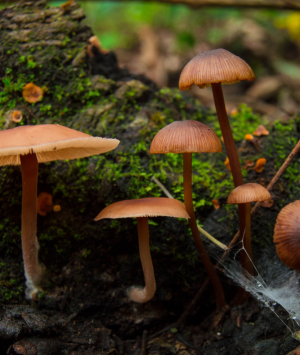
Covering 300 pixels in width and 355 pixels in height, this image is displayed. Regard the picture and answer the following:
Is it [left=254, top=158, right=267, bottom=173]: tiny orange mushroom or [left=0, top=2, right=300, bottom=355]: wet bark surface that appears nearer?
[left=0, top=2, right=300, bottom=355]: wet bark surface

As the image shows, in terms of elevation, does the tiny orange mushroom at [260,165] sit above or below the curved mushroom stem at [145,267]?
above

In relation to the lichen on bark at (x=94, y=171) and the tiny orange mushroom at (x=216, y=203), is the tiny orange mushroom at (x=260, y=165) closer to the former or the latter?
the lichen on bark at (x=94, y=171)

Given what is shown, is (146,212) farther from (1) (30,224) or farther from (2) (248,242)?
(1) (30,224)

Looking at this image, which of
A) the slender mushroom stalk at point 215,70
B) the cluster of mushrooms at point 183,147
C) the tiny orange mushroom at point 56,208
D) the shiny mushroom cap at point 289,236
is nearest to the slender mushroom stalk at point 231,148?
the cluster of mushrooms at point 183,147

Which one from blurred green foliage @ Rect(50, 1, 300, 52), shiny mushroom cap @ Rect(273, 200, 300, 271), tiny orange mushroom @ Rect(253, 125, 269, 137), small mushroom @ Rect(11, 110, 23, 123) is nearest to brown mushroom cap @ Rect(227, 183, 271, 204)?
shiny mushroom cap @ Rect(273, 200, 300, 271)

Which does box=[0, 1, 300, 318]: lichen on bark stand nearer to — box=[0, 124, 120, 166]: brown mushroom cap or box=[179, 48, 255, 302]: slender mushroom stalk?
box=[0, 124, 120, 166]: brown mushroom cap

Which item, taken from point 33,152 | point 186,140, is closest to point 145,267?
point 186,140
